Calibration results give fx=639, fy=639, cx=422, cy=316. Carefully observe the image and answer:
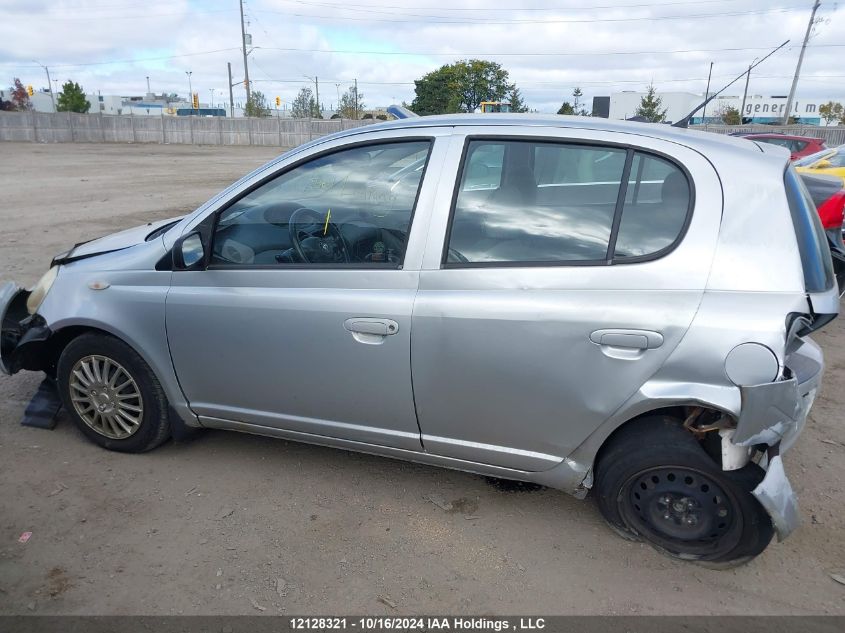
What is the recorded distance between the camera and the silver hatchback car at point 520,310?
8.28ft

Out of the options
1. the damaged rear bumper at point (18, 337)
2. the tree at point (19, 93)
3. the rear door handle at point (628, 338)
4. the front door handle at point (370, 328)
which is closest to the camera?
the rear door handle at point (628, 338)

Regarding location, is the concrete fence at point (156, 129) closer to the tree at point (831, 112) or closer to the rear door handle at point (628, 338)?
the rear door handle at point (628, 338)

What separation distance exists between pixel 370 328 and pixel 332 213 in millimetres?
704

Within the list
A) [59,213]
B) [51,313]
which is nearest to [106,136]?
[59,213]

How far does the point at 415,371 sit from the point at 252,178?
132 cm

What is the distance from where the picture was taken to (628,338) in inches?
101

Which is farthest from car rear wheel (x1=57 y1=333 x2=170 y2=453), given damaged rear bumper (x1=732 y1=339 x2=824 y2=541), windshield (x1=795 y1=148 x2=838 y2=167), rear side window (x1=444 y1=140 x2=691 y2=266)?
windshield (x1=795 y1=148 x2=838 y2=167)

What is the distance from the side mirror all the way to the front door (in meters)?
0.04

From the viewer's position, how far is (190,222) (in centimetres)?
337

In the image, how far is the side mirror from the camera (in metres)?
3.26

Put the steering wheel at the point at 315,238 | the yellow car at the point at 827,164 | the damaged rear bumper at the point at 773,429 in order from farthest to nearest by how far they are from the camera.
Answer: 1. the yellow car at the point at 827,164
2. the steering wheel at the point at 315,238
3. the damaged rear bumper at the point at 773,429

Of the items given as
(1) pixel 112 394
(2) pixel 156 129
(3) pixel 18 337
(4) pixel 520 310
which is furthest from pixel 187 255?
(2) pixel 156 129

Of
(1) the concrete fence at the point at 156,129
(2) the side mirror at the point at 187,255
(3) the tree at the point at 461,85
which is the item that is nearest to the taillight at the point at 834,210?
(2) the side mirror at the point at 187,255

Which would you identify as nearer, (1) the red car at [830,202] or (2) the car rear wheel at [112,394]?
(2) the car rear wheel at [112,394]
